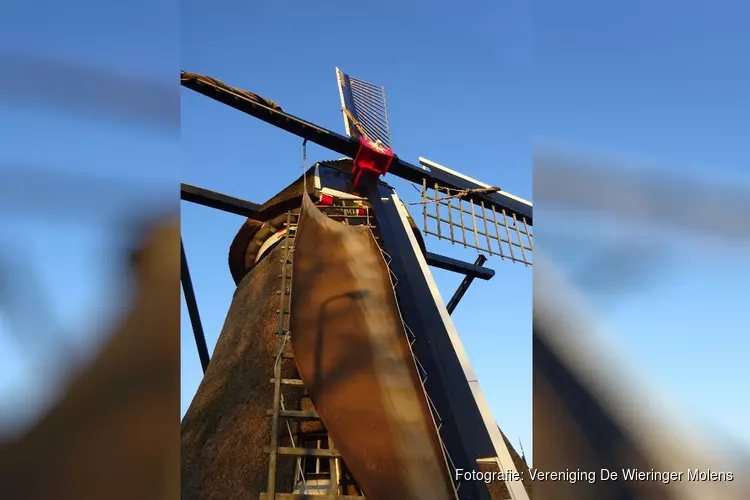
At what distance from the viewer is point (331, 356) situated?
5148 mm

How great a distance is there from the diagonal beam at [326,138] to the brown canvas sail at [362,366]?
10.8 ft

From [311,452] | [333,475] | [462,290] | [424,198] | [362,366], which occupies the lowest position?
[333,475]

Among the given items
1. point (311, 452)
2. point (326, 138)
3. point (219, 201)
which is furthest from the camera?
point (219, 201)

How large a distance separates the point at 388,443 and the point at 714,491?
329cm

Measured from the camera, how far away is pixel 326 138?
9.87 meters

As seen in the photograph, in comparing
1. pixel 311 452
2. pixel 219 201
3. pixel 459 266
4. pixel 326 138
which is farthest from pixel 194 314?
pixel 311 452

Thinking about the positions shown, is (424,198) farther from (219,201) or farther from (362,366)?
(362,366)

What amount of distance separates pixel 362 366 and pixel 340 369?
20cm

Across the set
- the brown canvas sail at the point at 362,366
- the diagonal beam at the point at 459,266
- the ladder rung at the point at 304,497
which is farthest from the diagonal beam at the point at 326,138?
the ladder rung at the point at 304,497

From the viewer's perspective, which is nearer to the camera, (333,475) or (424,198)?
(333,475)

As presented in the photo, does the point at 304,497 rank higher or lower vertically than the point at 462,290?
lower

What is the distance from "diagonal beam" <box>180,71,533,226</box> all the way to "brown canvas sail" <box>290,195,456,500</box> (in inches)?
130

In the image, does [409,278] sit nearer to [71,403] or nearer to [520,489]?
[520,489]

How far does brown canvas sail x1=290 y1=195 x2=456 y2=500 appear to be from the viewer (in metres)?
4.34
